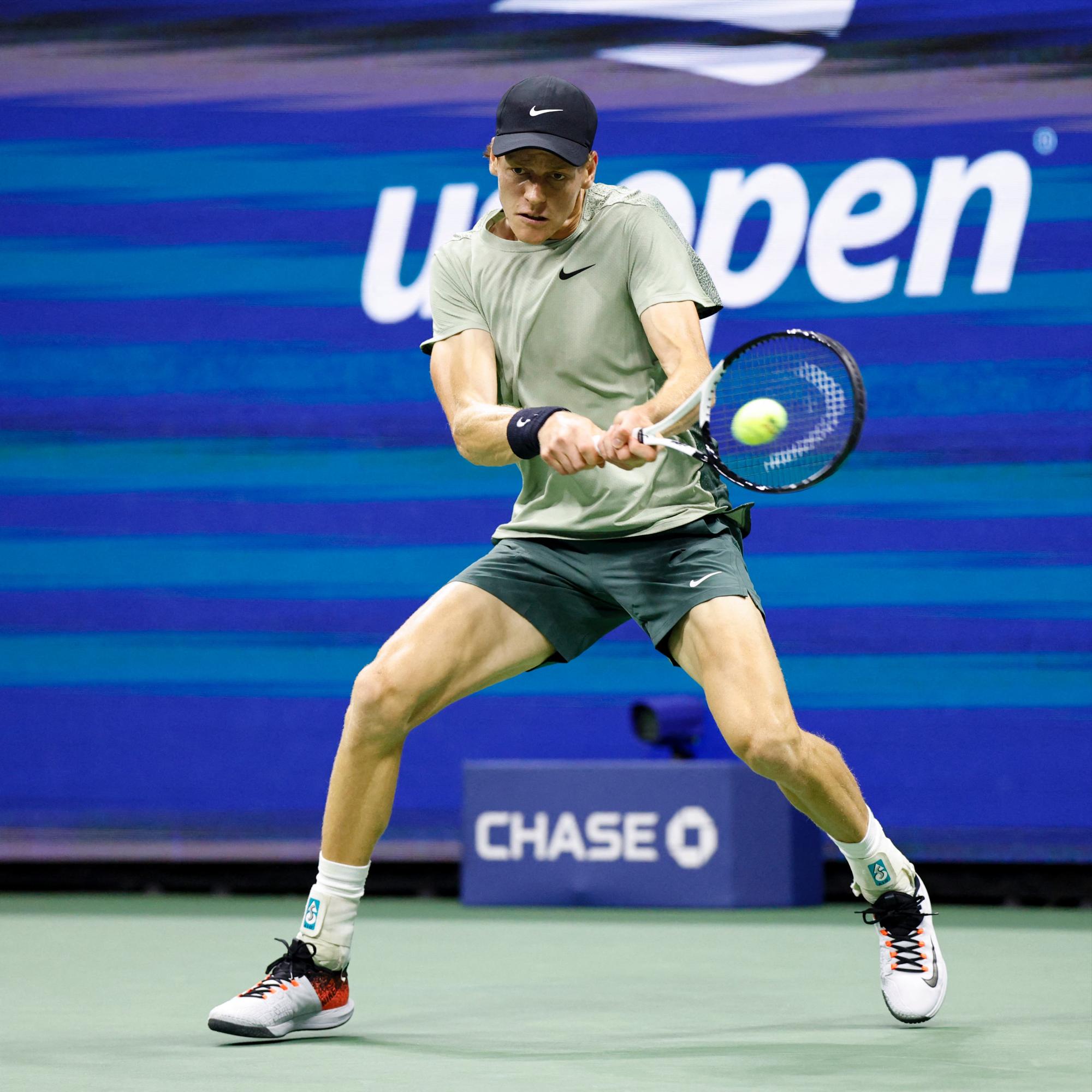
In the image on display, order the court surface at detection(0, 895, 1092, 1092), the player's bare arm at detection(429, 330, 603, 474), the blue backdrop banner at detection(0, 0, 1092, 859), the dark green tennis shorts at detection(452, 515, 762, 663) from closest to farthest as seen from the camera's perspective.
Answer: the court surface at detection(0, 895, 1092, 1092), the player's bare arm at detection(429, 330, 603, 474), the dark green tennis shorts at detection(452, 515, 762, 663), the blue backdrop banner at detection(0, 0, 1092, 859)

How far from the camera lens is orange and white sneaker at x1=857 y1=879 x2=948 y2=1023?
3498mm

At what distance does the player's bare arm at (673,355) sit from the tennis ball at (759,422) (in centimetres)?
9

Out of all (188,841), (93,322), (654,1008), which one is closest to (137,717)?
(188,841)

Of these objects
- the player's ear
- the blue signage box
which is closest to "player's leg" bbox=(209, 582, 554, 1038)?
the player's ear

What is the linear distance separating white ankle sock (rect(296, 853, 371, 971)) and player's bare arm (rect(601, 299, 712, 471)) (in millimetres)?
882

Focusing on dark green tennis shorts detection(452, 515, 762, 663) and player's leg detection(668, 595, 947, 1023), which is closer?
player's leg detection(668, 595, 947, 1023)

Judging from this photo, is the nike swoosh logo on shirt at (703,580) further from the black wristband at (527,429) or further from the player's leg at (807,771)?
→ the black wristband at (527,429)

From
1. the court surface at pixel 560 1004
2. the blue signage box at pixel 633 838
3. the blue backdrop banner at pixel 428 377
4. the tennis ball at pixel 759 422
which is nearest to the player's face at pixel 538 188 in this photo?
the tennis ball at pixel 759 422

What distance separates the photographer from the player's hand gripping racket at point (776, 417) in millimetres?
3275

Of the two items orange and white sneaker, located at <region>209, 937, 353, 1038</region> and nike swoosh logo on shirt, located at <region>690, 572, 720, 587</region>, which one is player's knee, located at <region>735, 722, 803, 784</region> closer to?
nike swoosh logo on shirt, located at <region>690, 572, 720, 587</region>

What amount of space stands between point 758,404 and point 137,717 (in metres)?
3.71

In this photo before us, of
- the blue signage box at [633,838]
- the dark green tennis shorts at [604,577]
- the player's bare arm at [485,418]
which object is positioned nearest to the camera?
the player's bare arm at [485,418]

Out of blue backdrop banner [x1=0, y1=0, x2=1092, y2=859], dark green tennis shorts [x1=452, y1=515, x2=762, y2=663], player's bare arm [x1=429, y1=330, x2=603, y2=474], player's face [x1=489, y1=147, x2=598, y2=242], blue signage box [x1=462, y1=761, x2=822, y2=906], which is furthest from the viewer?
blue backdrop banner [x1=0, y1=0, x2=1092, y2=859]

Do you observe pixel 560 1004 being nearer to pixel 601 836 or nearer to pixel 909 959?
pixel 909 959
